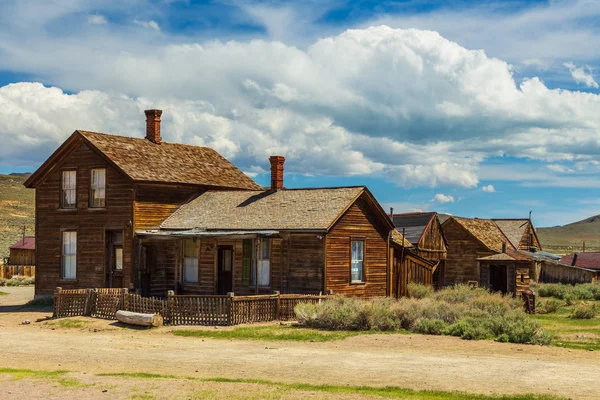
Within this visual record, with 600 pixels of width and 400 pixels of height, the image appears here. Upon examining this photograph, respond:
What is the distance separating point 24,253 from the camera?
62.1 meters

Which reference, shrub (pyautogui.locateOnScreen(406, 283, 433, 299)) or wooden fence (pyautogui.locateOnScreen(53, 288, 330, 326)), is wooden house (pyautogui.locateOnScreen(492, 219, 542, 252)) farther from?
wooden fence (pyautogui.locateOnScreen(53, 288, 330, 326))

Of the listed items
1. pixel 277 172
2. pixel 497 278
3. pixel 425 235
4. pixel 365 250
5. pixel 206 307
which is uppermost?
pixel 277 172

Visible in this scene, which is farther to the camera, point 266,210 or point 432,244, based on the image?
point 432,244

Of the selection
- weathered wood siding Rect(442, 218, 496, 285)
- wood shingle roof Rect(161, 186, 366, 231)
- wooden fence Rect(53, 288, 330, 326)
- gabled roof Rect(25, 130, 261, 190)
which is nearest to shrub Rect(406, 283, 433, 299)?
wood shingle roof Rect(161, 186, 366, 231)

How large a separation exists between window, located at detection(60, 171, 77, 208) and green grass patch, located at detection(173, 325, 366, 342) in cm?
1205

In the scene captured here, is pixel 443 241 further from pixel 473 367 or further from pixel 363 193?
pixel 473 367

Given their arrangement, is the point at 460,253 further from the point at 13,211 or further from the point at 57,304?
the point at 13,211

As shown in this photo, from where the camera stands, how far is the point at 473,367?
591 inches

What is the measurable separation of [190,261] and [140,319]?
7.05 meters

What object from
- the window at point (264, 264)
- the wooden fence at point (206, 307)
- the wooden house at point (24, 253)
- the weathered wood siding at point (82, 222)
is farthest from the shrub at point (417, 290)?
the wooden house at point (24, 253)

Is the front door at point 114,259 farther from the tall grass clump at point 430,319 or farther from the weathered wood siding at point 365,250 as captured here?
the tall grass clump at point 430,319

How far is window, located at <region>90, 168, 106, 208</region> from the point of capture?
101ft

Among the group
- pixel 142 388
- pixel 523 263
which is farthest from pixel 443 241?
pixel 142 388

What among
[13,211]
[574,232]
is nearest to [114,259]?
[13,211]
